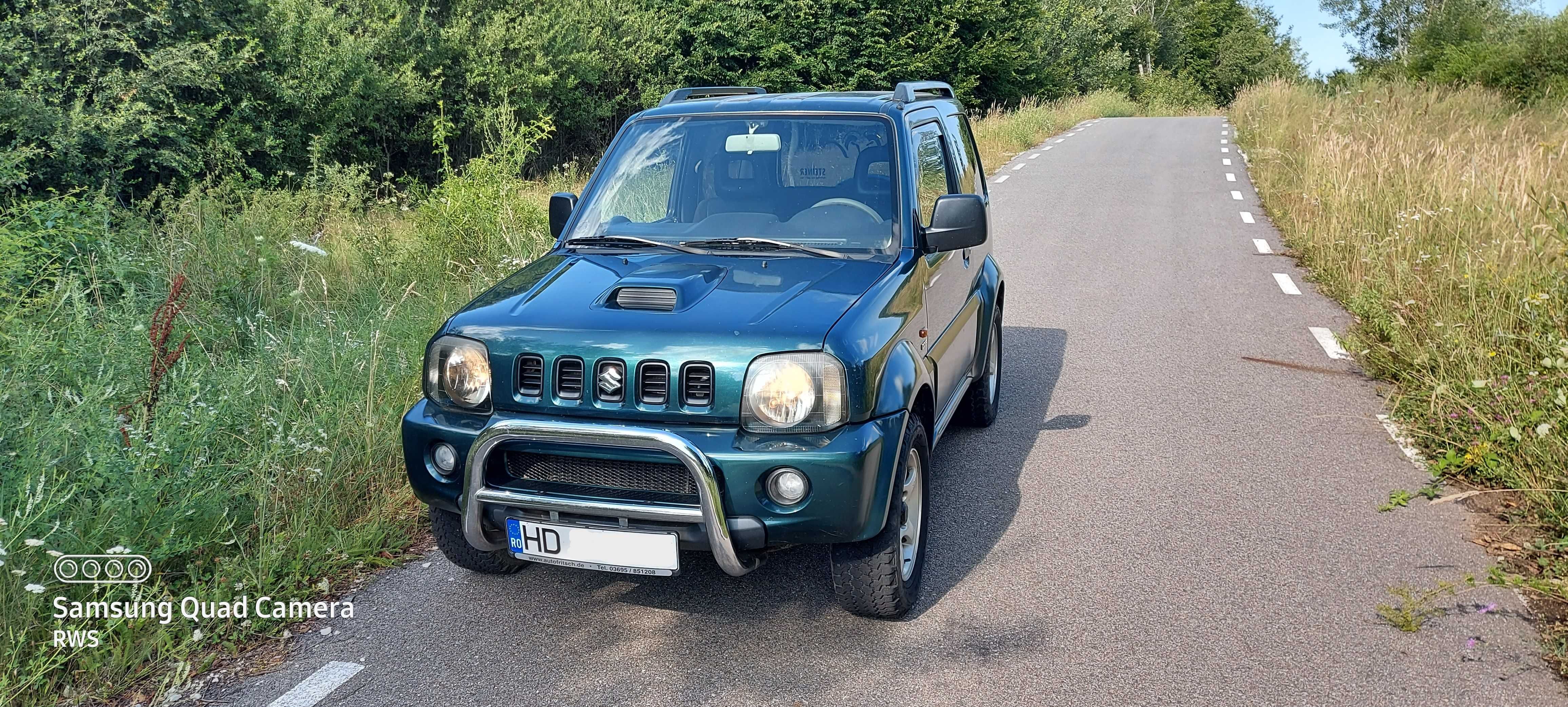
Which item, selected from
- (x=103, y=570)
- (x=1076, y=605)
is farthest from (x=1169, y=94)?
(x=103, y=570)

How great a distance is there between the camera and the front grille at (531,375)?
3.45m

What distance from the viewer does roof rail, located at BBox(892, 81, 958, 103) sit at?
496 cm

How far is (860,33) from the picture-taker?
98.9ft

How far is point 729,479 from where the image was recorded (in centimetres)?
323

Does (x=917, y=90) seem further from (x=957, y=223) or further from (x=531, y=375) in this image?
(x=531, y=375)

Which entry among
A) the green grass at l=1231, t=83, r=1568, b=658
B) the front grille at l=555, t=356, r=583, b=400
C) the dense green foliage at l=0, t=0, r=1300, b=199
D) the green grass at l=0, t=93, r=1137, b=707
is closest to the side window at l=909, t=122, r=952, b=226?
the front grille at l=555, t=356, r=583, b=400

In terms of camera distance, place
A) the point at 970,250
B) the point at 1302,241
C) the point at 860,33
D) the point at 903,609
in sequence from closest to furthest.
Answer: the point at 903,609
the point at 970,250
the point at 1302,241
the point at 860,33

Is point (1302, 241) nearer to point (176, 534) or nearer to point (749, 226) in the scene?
point (749, 226)

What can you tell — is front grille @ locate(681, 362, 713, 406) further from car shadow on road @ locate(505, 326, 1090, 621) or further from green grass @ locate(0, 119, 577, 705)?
green grass @ locate(0, 119, 577, 705)

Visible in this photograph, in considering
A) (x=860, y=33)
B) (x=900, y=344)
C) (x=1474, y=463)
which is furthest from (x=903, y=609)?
(x=860, y=33)

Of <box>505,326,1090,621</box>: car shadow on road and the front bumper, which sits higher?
the front bumper

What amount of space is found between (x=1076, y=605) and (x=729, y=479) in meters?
1.47

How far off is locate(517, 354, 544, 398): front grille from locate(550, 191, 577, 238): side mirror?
1.38 meters

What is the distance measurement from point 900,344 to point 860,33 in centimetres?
2783
